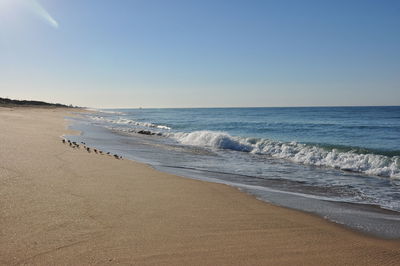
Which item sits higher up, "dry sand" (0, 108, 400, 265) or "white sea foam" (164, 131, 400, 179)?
"dry sand" (0, 108, 400, 265)

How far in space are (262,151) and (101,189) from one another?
13046mm

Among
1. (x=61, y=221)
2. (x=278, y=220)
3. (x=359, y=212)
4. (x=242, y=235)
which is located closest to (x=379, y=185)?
(x=359, y=212)

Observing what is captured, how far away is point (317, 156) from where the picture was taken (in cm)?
1491

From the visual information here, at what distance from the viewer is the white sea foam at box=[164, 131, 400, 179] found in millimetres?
12531

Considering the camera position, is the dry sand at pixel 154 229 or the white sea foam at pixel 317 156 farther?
the white sea foam at pixel 317 156

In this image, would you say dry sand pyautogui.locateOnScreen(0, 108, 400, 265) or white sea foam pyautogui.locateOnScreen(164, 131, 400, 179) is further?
white sea foam pyautogui.locateOnScreen(164, 131, 400, 179)

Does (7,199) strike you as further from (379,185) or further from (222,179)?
(379,185)

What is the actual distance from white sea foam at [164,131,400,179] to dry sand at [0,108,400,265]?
7880 millimetres

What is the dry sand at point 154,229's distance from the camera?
11.5 feet

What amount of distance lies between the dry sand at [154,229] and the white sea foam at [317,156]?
7.88 m

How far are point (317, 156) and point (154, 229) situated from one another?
12017 millimetres

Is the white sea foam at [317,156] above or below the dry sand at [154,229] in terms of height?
below

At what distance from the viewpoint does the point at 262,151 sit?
59.6ft

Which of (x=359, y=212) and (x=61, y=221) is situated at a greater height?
(x=61, y=221)
